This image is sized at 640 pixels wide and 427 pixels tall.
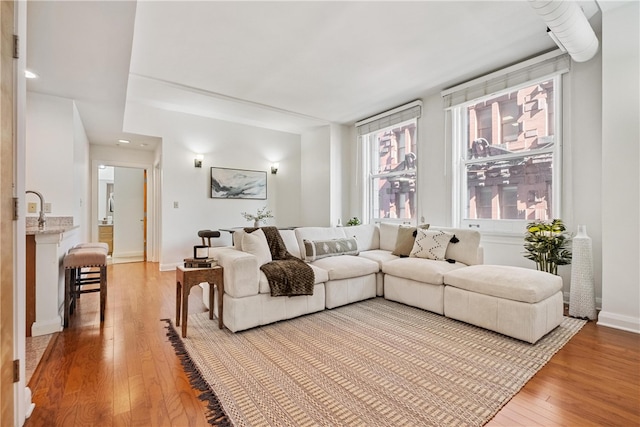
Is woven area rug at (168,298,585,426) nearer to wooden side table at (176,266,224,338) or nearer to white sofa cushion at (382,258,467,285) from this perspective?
wooden side table at (176,266,224,338)

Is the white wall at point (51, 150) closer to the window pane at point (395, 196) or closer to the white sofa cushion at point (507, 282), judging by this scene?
the white sofa cushion at point (507, 282)

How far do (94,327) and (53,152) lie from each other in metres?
2.12

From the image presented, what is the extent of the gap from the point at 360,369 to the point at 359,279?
146 centimetres

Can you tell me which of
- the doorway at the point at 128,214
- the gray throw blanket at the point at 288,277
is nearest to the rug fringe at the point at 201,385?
the gray throw blanket at the point at 288,277

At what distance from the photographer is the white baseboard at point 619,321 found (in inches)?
100

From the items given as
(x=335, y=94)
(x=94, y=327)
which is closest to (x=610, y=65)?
(x=335, y=94)

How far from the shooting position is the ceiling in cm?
245

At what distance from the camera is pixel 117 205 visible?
6.81m

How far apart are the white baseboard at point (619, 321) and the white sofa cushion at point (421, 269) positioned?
3.89 feet

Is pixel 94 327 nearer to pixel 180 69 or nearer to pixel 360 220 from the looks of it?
pixel 180 69

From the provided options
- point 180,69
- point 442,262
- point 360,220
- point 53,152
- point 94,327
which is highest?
point 180,69

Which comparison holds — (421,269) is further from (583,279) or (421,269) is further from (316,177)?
(316,177)

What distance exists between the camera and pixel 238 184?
5992 mm

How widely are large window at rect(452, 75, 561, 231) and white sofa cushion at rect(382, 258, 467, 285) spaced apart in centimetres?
116
